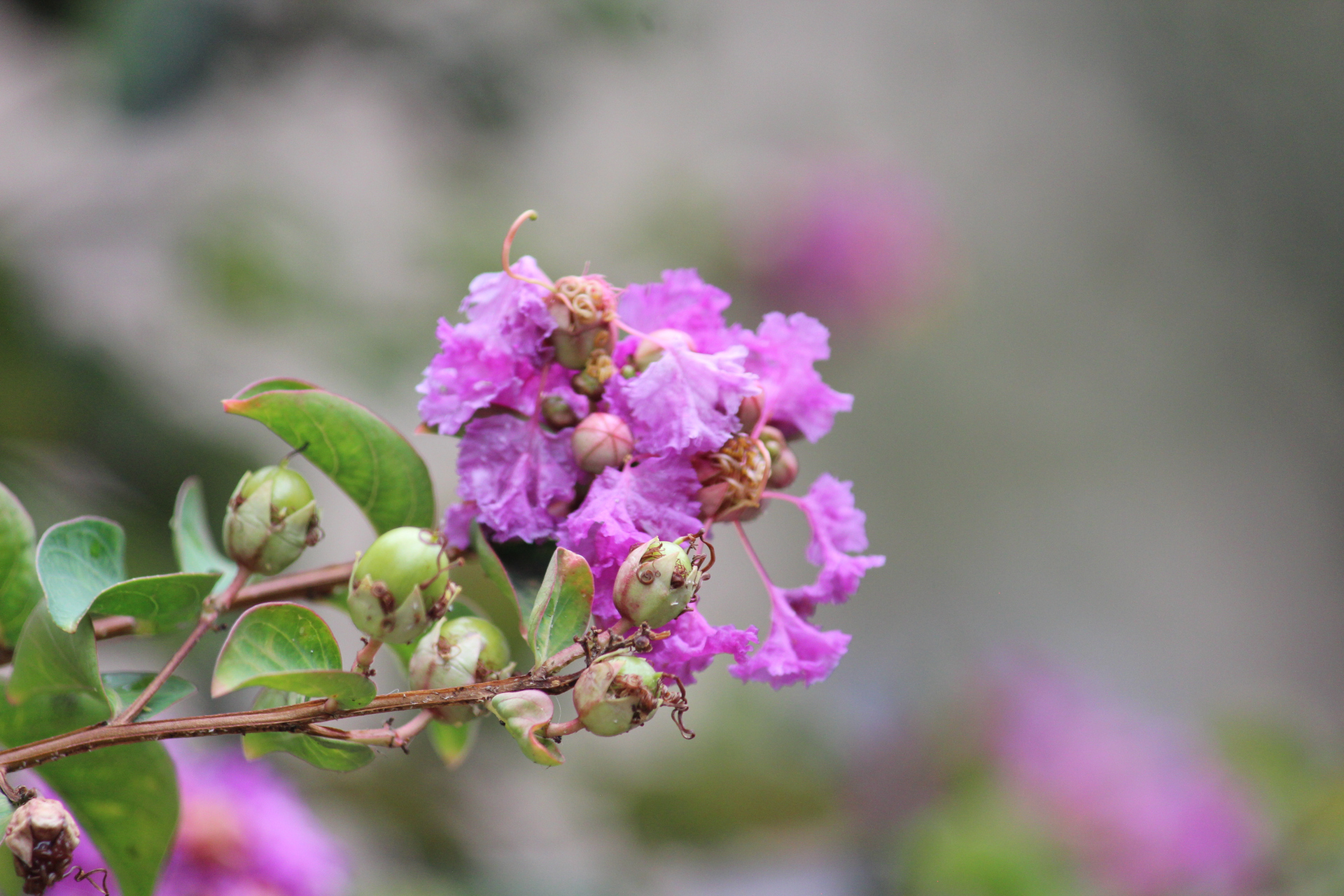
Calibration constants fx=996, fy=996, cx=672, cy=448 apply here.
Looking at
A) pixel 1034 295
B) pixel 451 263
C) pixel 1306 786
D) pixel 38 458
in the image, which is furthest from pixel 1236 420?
pixel 38 458

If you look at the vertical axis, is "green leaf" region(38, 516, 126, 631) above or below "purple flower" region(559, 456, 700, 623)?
below

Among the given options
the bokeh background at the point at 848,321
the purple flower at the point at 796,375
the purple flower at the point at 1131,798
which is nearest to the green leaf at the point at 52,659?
the purple flower at the point at 796,375

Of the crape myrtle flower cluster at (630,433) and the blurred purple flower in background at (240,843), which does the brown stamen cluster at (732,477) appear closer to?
the crape myrtle flower cluster at (630,433)

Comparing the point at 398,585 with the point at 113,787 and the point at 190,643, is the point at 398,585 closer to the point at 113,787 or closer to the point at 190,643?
the point at 190,643

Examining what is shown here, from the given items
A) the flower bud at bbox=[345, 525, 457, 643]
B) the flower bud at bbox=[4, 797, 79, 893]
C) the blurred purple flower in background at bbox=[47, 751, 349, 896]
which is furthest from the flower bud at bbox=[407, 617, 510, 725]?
the blurred purple flower in background at bbox=[47, 751, 349, 896]

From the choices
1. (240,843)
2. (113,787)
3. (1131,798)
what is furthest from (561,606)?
(1131,798)

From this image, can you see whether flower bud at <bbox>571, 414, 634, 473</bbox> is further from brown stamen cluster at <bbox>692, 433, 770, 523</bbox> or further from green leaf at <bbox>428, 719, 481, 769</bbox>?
green leaf at <bbox>428, 719, 481, 769</bbox>
